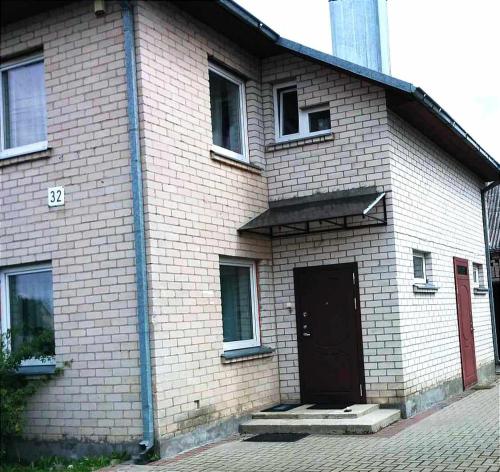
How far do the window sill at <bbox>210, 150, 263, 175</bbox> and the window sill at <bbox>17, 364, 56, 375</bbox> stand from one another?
3397mm

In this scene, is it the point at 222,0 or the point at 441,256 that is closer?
the point at 222,0

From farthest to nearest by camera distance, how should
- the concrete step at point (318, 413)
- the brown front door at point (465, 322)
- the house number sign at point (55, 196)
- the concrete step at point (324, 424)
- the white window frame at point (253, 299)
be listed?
the brown front door at point (465, 322) → the white window frame at point (253, 299) → the concrete step at point (318, 413) → the concrete step at point (324, 424) → the house number sign at point (55, 196)

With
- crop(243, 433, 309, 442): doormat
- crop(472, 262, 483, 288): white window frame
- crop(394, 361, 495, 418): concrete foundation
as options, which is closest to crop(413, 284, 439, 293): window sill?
crop(394, 361, 495, 418): concrete foundation

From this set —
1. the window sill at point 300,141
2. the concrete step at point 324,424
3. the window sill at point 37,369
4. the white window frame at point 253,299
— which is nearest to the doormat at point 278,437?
the concrete step at point 324,424

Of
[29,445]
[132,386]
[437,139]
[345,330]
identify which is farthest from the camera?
[437,139]

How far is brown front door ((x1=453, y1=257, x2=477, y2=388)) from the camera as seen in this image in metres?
14.1

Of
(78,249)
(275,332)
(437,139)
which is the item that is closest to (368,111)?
(437,139)

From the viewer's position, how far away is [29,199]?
9.55m

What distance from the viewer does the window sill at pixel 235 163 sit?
10.3 metres

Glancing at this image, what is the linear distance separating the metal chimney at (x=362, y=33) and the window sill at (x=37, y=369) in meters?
8.04

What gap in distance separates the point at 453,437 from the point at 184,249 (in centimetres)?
390

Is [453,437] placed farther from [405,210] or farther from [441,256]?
[441,256]

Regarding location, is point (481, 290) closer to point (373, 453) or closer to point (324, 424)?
point (324, 424)

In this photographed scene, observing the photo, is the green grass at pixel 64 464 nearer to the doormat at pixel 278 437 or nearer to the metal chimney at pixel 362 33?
the doormat at pixel 278 437
